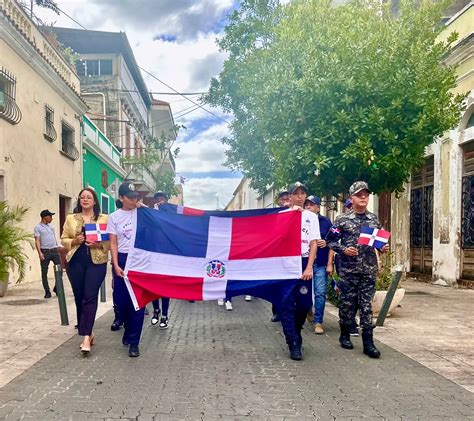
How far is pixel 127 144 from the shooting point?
1201 inches

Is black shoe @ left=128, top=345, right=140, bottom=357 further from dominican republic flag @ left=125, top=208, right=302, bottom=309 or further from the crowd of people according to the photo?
dominican republic flag @ left=125, top=208, right=302, bottom=309

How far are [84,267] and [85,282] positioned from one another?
0.17 meters

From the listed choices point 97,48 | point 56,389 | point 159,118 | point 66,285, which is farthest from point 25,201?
point 159,118

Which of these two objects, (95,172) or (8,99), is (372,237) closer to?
(8,99)

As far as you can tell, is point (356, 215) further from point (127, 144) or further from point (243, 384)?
point (127, 144)

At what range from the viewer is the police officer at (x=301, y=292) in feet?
17.5

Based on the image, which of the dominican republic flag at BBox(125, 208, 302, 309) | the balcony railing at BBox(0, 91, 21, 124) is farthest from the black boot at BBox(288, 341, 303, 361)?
the balcony railing at BBox(0, 91, 21, 124)

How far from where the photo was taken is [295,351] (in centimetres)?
527

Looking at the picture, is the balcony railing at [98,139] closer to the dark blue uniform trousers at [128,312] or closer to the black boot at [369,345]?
the dark blue uniform trousers at [128,312]

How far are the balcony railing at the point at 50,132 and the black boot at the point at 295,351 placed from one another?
11544 mm

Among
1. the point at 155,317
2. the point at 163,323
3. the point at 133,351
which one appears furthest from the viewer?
the point at 155,317

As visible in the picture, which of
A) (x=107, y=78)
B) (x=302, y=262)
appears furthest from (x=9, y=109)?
(x=107, y=78)

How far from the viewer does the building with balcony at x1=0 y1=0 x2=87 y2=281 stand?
39.0ft

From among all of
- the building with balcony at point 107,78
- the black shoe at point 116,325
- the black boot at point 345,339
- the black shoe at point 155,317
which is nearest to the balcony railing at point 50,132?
the black shoe at point 155,317
